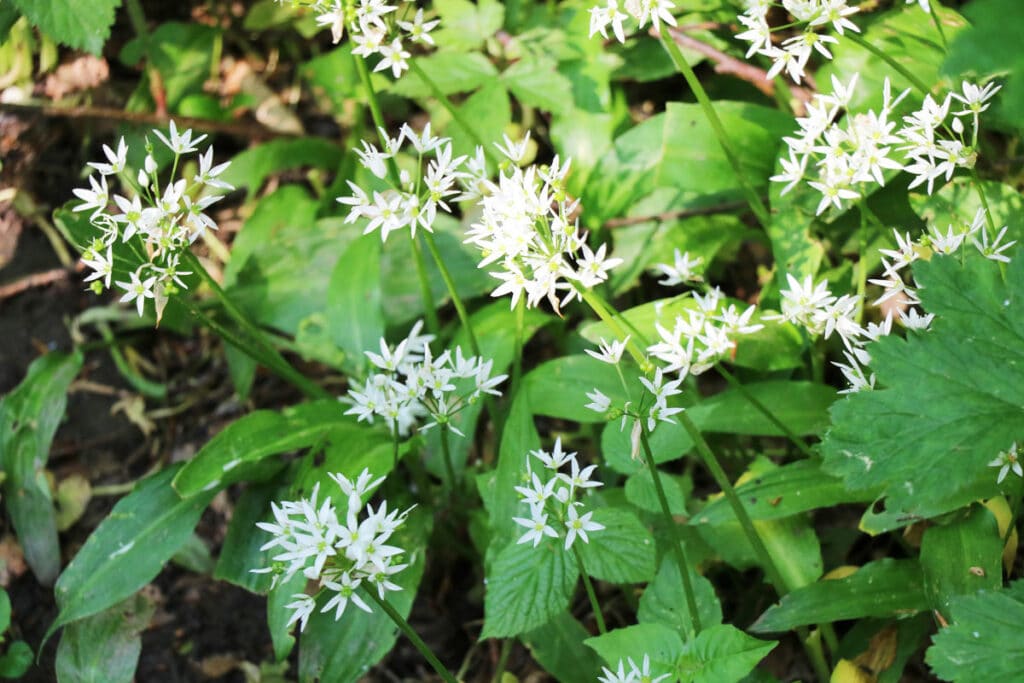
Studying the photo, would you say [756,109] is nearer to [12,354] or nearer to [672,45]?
[672,45]

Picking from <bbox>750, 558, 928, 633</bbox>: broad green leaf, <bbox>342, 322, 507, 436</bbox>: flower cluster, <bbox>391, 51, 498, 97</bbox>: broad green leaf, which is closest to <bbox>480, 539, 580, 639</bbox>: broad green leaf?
<bbox>342, 322, 507, 436</bbox>: flower cluster

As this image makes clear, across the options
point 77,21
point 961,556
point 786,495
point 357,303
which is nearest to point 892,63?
point 786,495

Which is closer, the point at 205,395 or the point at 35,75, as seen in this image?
the point at 205,395

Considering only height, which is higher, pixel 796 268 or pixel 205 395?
pixel 796 268

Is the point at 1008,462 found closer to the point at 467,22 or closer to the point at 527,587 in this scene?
the point at 527,587

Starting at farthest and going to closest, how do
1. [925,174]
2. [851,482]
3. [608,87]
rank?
1. [608,87]
2. [925,174]
3. [851,482]

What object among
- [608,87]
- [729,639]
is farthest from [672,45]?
[729,639]
